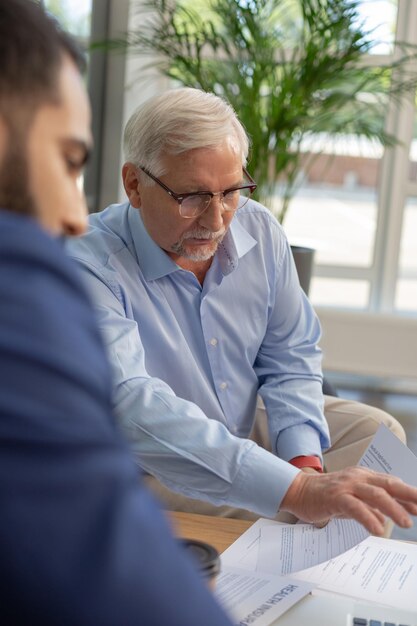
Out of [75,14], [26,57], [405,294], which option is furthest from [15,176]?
[405,294]

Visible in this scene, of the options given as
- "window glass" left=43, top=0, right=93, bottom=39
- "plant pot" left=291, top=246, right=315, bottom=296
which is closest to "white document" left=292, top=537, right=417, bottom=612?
"plant pot" left=291, top=246, right=315, bottom=296

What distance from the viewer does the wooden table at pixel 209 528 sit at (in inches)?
55.5

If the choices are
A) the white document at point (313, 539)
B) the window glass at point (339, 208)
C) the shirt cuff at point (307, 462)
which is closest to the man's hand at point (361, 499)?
the white document at point (313, 539)

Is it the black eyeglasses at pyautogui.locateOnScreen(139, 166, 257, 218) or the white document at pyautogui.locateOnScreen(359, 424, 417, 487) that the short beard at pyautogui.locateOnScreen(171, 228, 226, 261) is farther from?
the white document at pyautogui.locateOnScreen(359, 424, 417, 487)

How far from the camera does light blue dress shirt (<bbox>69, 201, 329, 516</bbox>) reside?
167cm

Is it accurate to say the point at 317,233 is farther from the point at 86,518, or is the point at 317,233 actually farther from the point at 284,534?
the point at 86,518

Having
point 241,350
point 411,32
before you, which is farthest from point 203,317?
point 411,32

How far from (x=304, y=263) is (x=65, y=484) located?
3.81m

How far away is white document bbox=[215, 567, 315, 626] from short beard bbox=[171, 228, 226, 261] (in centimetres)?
79

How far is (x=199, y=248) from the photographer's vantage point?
6.28 feet

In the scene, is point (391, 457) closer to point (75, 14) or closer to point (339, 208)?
point (75, 14)

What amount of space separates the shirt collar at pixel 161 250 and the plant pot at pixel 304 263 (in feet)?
6.71

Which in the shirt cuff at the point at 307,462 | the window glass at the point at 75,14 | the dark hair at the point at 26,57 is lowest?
the shirt cuff at the point at 307,462

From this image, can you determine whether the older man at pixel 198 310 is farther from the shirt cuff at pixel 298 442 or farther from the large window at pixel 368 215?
the large window at pixel 368 215
